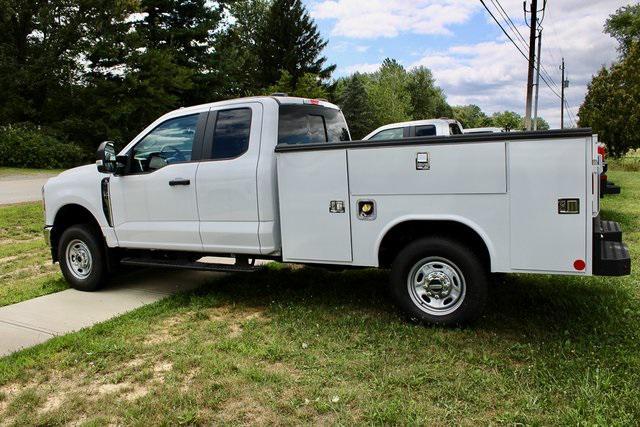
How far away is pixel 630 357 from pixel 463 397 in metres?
1.41

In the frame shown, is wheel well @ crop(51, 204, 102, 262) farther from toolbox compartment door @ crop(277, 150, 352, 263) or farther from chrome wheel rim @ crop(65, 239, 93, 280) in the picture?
toolbox compartment door @ crop(277, 150, 352, 263)

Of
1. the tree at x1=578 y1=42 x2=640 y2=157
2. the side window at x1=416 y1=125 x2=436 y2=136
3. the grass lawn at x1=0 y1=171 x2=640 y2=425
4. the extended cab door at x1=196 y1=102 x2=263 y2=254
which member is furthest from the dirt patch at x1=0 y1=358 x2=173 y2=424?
the tree at x1=578 y1=42 x2=640 y2=157

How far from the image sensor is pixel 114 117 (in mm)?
32500

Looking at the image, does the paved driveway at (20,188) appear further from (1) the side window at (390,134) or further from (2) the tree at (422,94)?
(2) the tree at (422,94)

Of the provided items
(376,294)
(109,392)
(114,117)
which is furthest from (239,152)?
(114,117)

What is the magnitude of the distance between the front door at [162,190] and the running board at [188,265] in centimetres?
18

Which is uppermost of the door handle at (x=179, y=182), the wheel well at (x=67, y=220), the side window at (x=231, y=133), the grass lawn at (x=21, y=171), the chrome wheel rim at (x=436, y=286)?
the side window at (x=231, y=133)

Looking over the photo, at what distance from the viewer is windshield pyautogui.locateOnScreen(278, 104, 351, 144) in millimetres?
5633

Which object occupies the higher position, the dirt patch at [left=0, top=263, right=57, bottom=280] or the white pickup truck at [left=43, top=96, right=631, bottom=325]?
the white pickup truck at [left=43, top=96, right=631, bottom=325]

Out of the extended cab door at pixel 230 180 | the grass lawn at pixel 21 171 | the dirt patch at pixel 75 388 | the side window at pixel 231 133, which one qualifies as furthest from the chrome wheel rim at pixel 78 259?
the grass lawn at pixel 21 171

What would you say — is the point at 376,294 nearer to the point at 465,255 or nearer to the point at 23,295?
the point at 465,255

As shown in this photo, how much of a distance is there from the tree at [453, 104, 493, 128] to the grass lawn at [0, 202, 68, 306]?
10147cm

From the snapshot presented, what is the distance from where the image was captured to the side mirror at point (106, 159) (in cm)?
601

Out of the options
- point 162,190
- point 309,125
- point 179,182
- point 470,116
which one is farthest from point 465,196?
point 470,116
